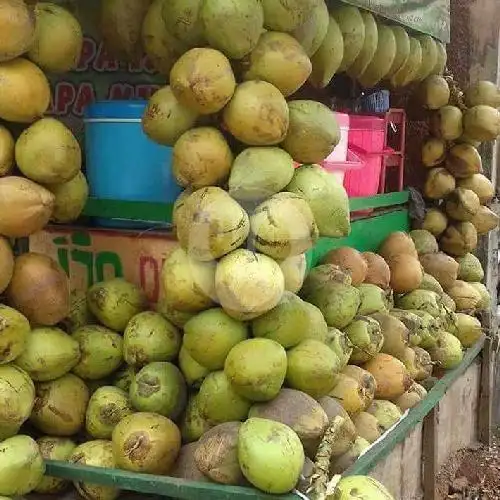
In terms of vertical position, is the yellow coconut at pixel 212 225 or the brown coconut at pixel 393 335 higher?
the yellow coconut at pixel 212 225

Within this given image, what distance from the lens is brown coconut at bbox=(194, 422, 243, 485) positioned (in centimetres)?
194

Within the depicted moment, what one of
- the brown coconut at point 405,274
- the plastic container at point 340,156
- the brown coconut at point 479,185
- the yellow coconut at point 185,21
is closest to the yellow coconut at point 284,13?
the yellow coconut at point 185,21

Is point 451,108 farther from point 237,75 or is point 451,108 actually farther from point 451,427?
point 237,75

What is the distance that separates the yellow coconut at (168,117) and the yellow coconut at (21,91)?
1.03 ft

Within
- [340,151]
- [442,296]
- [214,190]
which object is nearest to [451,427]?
[442,296]

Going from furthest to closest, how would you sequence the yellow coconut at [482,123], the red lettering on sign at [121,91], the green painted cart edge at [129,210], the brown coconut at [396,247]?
1. the yellow coconut at [482,123]
2. the brown coconut at [396,247]
3. the red lettering on sign at [121,91]
4. the green painted cart edge at [129,210]

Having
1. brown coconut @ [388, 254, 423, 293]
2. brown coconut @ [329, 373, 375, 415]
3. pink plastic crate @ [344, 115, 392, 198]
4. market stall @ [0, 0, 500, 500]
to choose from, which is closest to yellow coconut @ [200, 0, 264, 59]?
market stall @ [0, 0, 500, 500]

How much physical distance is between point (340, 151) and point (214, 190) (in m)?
1.14

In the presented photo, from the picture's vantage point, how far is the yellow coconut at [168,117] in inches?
86.4

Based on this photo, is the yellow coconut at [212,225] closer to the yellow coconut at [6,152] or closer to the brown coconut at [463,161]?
the yellow coconut at [6,152]

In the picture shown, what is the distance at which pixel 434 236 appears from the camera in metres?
4.46

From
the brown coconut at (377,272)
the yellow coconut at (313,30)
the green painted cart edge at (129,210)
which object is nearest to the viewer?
the yellow coconut at (313,30)

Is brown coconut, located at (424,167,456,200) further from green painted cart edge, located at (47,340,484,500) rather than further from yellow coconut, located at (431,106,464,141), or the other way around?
green painted cart edge, located at (47,340,484,500)

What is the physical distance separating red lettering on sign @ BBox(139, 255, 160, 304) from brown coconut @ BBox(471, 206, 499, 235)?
255 centimetres
